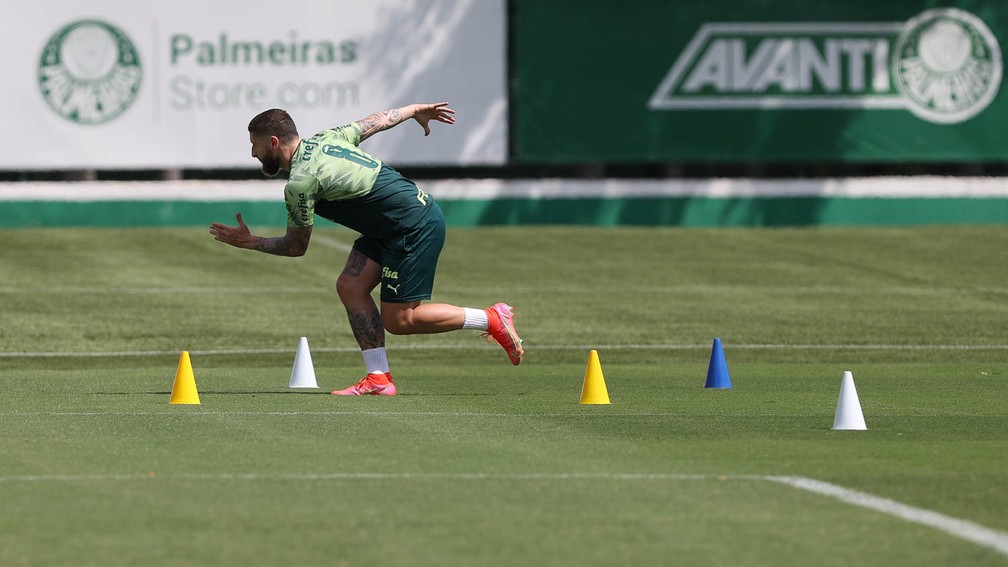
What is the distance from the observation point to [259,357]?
16047 mm

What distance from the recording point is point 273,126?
11648 millimetres

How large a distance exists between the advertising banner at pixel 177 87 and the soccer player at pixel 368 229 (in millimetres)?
17023

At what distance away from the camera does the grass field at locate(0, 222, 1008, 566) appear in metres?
6.79

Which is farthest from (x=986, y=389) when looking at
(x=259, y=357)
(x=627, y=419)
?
(x=259, y=357)

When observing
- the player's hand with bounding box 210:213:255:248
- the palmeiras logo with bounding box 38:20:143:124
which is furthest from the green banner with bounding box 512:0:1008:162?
the player's hand with bounding box 210:213:255:248

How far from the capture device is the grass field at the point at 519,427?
679 cm

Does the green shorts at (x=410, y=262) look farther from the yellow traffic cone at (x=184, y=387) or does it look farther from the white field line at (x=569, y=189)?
the white field line at (x=569, y=189)

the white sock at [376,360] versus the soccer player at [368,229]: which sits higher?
the soccer player at [368,229]

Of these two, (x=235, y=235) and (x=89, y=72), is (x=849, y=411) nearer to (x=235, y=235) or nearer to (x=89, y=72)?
(x=235, y=235)

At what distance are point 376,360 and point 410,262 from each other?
0.70 m

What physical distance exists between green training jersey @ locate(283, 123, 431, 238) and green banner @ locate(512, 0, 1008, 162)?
1772cm

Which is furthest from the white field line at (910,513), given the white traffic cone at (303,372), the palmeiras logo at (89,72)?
the palmeiras logo at (89,72)

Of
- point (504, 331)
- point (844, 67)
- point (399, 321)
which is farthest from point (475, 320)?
point (844, 67)

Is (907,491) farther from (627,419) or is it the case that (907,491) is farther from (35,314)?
(35,314)
